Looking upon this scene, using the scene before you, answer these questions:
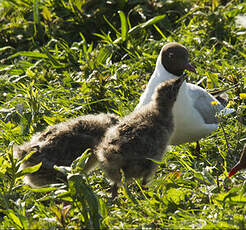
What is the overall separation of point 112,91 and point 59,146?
6.38 feet

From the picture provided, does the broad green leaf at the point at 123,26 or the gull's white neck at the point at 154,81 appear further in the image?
the broad green leaf at the point at 123,26

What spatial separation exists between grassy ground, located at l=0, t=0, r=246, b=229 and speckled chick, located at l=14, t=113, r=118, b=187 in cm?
14

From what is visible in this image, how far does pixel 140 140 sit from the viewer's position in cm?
451

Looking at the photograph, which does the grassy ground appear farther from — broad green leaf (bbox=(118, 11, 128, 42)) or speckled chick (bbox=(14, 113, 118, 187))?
speckled chick (bbox=(14, 113, 118, 187))

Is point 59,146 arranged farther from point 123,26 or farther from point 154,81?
point 123,26

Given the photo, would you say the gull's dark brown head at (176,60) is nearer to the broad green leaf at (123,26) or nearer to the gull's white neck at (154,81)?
the gull's white neck at (154,81)

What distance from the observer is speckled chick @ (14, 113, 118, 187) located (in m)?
4.66

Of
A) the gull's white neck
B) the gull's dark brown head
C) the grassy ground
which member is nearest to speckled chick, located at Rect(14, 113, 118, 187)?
the grassy ground

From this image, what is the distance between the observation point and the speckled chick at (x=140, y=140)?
4.45 metres

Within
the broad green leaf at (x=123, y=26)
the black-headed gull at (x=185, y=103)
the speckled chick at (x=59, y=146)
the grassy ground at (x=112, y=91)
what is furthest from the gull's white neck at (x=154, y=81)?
the broad green leaf at (x=123, y=26)

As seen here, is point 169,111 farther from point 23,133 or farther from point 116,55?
point 116,55

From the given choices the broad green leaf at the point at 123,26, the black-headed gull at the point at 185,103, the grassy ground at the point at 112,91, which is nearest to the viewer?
the grassy ground at the point at 112,91

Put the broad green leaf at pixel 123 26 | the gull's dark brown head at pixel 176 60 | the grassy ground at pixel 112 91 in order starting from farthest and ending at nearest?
the broad green leaf at pixel 123 26 → the gull's dark brown head at pixel 176 60 → the grassy ground at pixel 112 91

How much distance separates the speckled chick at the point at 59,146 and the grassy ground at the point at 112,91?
0.46 ft
